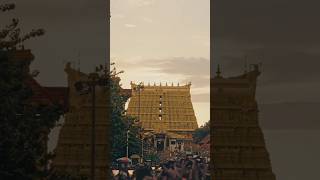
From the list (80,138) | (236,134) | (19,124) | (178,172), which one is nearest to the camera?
(19,124)

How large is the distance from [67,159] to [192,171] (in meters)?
33.6

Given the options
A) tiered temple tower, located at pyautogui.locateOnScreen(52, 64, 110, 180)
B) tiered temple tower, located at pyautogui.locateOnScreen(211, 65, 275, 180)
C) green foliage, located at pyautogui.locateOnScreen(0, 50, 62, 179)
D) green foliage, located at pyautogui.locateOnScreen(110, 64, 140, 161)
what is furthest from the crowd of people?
green foliage, located at pyautogui.locateOnScreen(0, 50, 62, 179)

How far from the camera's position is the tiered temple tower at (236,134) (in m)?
87.7

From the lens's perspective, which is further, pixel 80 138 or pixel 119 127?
pixel 119 127

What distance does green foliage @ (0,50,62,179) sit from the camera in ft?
85.1

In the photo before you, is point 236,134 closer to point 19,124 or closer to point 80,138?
point 80,138

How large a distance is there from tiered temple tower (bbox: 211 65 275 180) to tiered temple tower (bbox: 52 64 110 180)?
12.5m

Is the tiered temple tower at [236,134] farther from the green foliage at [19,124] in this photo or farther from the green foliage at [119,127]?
the green foliage at [19,124]

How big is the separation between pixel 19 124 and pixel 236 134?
212 ft

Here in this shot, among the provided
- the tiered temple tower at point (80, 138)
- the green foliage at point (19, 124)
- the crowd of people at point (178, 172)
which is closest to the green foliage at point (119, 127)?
the crowd of people at point (178, 172)

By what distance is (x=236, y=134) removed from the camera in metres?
89.9

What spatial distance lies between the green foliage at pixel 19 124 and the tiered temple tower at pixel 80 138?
5299 centimetres

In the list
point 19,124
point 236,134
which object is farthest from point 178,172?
point 19,124

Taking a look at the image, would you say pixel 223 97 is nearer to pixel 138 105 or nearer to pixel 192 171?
pixel 192 171
